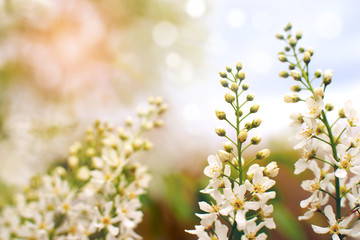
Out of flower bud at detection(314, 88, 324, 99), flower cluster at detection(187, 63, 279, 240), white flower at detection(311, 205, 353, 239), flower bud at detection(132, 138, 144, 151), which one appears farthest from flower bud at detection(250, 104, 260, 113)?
flower bud at detection(132, 138, 144, 151)

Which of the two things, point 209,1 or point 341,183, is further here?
point 209,1

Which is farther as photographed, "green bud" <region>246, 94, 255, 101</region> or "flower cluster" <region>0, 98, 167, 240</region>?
"flower cluster" <region>0, 98, 167, 240</region>

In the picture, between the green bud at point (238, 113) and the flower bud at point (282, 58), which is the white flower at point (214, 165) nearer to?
the green bud at point (238, 113)

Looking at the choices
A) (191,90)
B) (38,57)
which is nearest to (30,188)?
(191,90)

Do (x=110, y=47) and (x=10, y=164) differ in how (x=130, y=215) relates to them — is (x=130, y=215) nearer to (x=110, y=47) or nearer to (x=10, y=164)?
(x=10, y=164)

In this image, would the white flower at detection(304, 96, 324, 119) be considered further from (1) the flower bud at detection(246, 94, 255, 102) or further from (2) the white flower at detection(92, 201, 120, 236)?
(2) the white flower at detection(92, 201, 120, 236)

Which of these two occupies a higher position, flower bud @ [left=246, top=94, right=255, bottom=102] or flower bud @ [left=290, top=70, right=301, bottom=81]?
flower bud @ [left=290, top=70, right=301, bottom=81]
